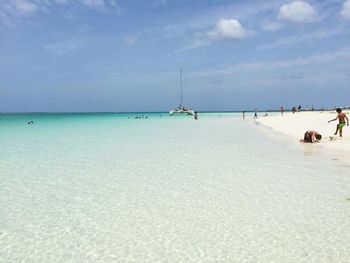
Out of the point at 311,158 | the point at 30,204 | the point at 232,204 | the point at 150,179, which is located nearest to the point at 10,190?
the point at 30,204

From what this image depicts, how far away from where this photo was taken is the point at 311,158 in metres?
13.8

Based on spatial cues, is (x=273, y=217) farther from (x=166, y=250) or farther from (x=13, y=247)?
(x=13, y=247)

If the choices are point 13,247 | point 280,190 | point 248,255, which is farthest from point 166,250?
point 280,190

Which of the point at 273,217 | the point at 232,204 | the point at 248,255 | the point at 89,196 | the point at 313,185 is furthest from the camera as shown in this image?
the point at 313,185

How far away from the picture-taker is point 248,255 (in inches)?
203

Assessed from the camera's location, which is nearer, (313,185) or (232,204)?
(232,204)

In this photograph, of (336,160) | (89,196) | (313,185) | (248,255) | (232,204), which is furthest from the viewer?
(336,160)

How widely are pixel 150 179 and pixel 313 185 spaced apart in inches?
173

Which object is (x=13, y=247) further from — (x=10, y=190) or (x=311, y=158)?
(x=311, y=158)

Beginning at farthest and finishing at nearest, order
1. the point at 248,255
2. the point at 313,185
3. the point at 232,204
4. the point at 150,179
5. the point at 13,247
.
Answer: the point at 150,179 < the point at 313,185 < the point at 232,204 < the point at 13,247 < the point at 248,255

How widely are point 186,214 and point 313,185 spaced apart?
12.8 feet

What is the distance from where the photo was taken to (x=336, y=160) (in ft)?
42.6

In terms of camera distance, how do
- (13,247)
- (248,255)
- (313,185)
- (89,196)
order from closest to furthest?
(248,255) → (13,247) → (89,196) → (313,185)

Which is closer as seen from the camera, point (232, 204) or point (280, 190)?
point (232, 204)
